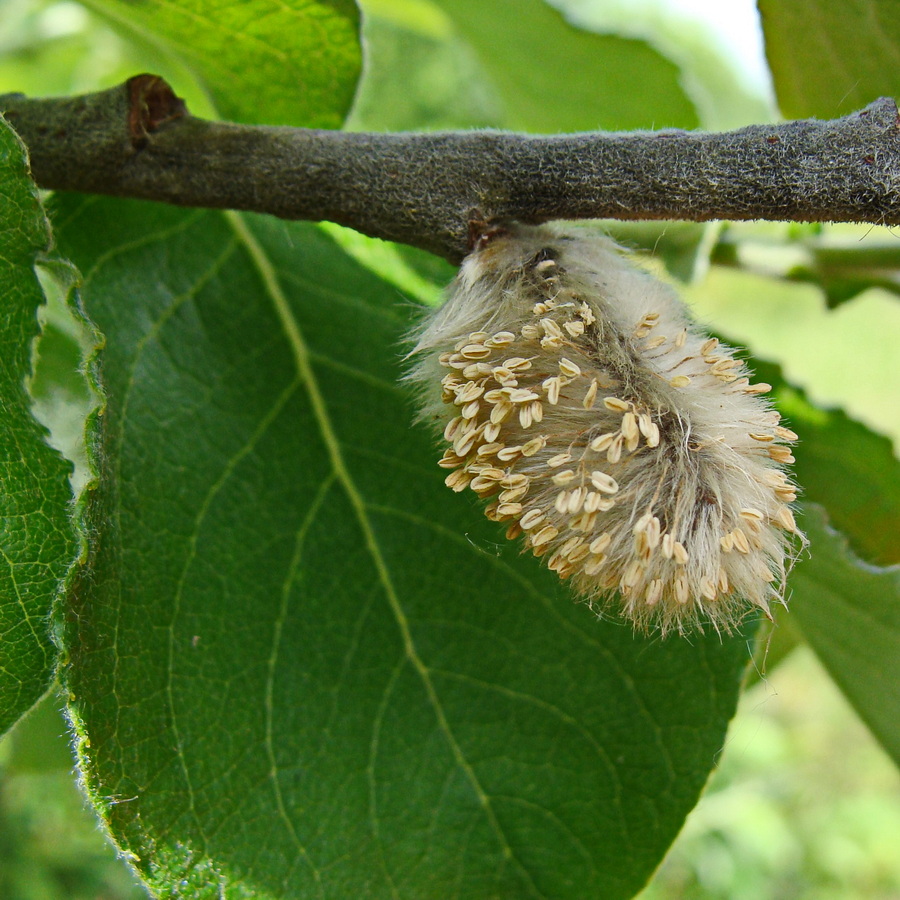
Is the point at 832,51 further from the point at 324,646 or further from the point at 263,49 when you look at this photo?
the point at 324,646

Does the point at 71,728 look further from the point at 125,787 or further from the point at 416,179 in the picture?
the point at 416,179

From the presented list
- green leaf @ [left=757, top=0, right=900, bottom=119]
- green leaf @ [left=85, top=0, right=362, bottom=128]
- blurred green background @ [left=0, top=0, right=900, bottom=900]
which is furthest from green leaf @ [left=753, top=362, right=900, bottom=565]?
green leaf @ [left=85, top=0, right=362, bottom=128]

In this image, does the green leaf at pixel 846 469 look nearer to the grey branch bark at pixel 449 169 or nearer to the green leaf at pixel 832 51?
the green leaf at pixel 832 51

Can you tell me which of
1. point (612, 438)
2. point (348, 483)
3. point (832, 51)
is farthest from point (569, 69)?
point (612, 438)

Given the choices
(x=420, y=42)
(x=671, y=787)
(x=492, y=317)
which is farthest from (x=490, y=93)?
(x=671, y=787)

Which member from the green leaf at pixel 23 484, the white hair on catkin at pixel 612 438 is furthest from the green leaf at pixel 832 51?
the green leaf at pixel 23 484
